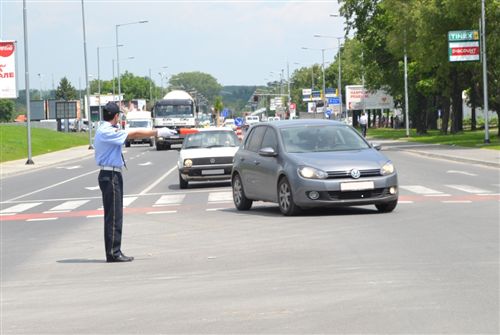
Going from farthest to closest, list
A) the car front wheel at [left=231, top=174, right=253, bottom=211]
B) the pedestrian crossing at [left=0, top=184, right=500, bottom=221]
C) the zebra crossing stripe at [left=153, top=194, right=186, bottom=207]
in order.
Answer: the zebra crossing stripe at [left=153, top=194, right=186, bottom=207]
the pedestrian crossing at [left=0, top=184, right=500, bottom=221]
the car front wheel at [left=231, top=174, right=253, bottom=211]

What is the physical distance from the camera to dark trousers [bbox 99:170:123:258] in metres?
12.4

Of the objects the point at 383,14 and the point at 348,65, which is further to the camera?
the point at 348,65

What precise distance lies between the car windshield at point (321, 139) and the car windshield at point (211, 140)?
32.1 ft

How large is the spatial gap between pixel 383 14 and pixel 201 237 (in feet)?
175

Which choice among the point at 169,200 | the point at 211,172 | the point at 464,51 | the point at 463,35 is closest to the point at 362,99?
the point at 464,51

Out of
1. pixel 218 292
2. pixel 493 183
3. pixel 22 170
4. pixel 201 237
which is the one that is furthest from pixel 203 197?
pixel 22 170

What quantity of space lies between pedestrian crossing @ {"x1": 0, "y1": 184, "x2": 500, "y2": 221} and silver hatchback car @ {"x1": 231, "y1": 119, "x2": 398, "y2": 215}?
5.51 ft

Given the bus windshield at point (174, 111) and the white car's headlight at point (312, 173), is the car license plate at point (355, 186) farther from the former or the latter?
the bus windshield at point (174, 111)

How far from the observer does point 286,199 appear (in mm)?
17109

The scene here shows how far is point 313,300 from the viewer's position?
893cm

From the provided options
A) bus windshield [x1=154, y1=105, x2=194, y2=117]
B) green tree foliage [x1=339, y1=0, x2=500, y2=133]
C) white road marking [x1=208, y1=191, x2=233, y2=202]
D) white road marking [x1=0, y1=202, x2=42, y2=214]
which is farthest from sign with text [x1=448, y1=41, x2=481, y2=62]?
white road marking [x1=0, y1=202, x2=42, y2=214]

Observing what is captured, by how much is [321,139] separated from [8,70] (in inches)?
1588

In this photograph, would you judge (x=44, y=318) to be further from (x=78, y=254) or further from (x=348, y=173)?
(x=348, y=173)

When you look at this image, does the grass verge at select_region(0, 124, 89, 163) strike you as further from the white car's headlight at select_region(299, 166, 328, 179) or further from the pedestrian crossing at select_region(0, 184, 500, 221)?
the white car's headlight at select_region(299, 166, 328, 179)
